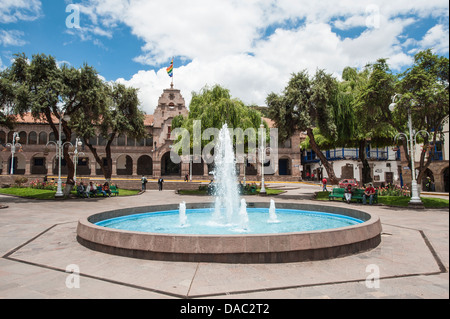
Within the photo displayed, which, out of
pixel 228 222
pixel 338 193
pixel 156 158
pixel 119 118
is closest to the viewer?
pixel 228 222

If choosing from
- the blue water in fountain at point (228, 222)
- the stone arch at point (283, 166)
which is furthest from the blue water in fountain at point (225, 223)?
the stone arch at point (283, 166)

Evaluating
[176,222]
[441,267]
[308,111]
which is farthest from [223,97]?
[441,267]

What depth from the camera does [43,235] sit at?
8.37 meters

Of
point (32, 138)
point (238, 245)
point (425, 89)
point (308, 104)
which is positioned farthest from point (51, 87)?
point (32, 138)

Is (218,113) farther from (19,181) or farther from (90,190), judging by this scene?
(19,181)

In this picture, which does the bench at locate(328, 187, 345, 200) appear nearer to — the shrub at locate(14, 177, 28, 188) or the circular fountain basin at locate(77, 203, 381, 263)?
the circular fountain basin at locate(77, 203, 381, 263)

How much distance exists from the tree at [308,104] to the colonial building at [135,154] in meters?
19.7

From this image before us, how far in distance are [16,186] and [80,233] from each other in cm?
2622

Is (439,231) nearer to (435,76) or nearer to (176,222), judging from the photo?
(176,222)

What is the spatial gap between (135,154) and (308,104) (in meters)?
30.4

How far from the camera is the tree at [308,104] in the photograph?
822 inches

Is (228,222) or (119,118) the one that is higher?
(119,118)

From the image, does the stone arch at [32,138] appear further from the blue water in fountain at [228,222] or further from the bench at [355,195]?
the bench at [355,195]

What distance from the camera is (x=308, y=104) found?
21.2 m
